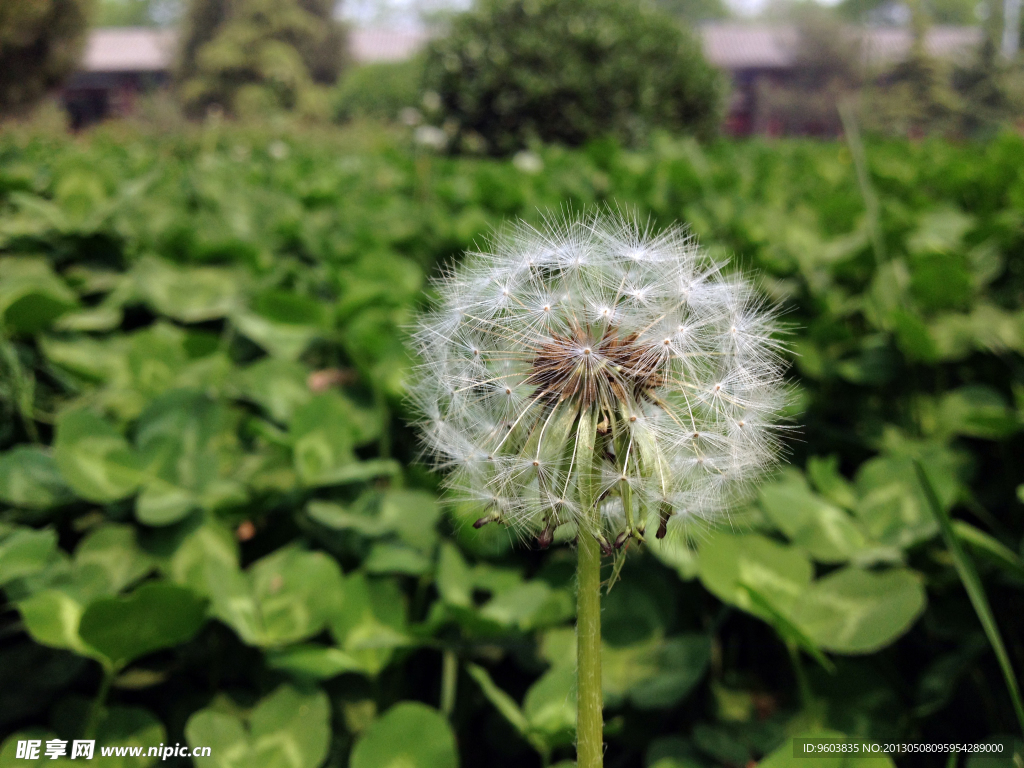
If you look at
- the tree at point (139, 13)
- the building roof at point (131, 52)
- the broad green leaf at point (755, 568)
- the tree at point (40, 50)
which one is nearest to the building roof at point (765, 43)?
the building roof at point (131, 52)

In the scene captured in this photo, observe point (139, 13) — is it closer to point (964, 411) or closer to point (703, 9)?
point (703, 9)

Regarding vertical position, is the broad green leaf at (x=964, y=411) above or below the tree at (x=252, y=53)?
above

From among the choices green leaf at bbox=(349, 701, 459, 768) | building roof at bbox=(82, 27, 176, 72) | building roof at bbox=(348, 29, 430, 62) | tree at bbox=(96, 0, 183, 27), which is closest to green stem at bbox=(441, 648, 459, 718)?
green leaf at bbox=(349, 701, 459, 768)

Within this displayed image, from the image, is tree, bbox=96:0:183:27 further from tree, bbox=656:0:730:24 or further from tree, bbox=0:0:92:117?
tree, bbox=0:0:92:117

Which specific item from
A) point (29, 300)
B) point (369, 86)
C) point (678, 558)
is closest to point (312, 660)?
point (678, 558)

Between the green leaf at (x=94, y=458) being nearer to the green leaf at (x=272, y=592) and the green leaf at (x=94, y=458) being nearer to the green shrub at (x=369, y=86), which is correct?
the green leaf at (x=272, y=592)
